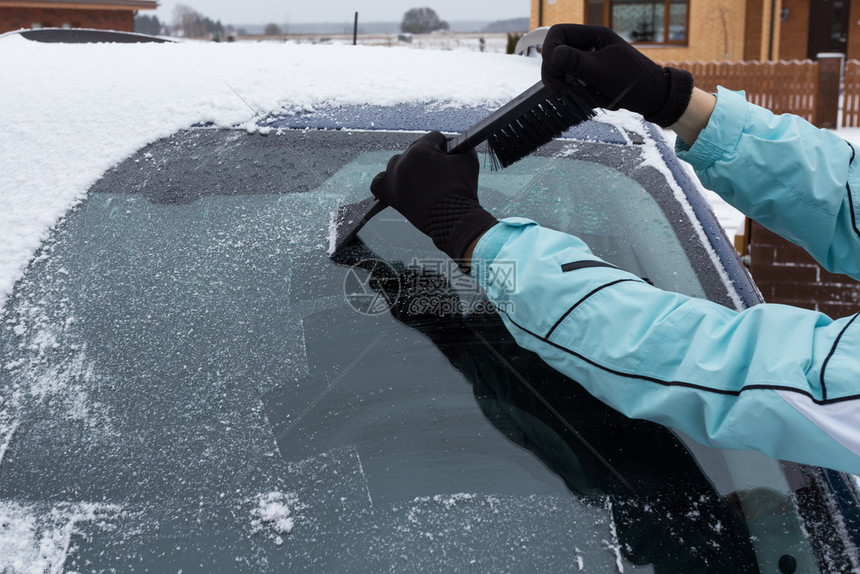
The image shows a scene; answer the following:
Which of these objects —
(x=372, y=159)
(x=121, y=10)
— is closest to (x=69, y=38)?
(x=372, y=159)

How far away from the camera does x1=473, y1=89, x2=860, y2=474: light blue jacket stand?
96cm

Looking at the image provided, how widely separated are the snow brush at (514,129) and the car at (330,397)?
3 cm

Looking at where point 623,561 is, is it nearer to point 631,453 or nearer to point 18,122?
point 631,453

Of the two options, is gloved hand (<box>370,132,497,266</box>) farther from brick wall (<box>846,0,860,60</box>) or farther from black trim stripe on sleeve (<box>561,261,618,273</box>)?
brick wall (<box>846,0,860,60</box>)

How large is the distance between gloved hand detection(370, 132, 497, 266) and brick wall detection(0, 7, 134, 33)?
2499 centimetres

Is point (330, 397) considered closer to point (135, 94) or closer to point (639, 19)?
point (135, 94)

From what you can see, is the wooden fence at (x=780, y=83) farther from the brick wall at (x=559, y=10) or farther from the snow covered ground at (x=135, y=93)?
the snow covered ground at (x=135, y=93)

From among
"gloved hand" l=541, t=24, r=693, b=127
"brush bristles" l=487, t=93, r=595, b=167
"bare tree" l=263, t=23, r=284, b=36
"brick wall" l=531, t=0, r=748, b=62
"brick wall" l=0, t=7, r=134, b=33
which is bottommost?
"brush bristles" l=487, t=93, r=595, b=167

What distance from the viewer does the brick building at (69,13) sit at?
23.1 meters

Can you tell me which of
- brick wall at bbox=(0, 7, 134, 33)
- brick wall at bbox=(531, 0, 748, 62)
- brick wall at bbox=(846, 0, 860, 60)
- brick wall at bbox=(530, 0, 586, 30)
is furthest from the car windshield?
brick wall at bbox=(0, 7, 134, 33)

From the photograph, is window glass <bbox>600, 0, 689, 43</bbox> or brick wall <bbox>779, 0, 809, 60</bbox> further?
brick wall <bbox>779, 0, 809, 60</bbox>

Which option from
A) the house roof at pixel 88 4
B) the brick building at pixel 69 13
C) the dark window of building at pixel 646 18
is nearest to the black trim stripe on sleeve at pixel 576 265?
the dark window of building at pixel 646 18

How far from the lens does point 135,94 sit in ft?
5.40

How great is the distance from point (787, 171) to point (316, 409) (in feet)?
3.10
